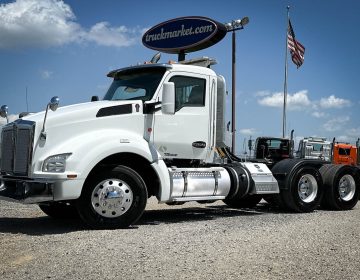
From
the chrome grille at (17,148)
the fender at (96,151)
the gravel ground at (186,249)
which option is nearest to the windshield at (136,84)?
the fender at (96,151)

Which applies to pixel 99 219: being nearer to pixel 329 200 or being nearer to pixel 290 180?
pixel 290 180

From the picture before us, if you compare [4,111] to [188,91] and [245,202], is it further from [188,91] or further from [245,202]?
[245,202]

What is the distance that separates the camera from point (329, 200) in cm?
1148

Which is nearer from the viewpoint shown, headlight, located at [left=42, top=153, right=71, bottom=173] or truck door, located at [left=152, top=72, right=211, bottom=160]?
headlight, located at [left=42, top=153, right=71, bottom=173]

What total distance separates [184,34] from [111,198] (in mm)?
5584

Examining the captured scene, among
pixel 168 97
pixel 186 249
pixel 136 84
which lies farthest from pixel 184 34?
pixel 186 249

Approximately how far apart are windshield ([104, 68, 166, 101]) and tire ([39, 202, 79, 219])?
224 cm

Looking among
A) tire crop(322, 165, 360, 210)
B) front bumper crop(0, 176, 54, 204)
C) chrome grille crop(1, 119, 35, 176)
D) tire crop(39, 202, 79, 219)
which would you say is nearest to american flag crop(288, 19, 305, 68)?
tire crop(322, 165, 360, 210)

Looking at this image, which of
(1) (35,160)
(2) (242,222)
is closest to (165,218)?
(2) (242,222)

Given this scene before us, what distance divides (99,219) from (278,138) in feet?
22.2

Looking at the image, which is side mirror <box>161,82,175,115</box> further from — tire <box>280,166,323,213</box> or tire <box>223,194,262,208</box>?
tire <box>223,194,262,208</box>

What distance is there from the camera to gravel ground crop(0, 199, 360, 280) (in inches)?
205

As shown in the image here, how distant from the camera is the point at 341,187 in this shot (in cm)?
1191

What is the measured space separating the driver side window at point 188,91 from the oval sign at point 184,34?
7.61ft
